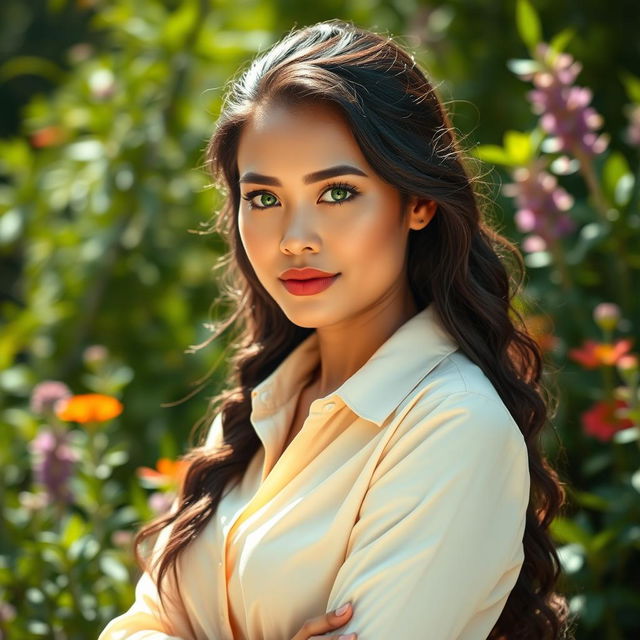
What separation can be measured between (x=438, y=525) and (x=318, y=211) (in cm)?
51

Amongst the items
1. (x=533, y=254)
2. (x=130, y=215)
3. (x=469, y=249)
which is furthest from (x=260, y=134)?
(x=130, y=215)

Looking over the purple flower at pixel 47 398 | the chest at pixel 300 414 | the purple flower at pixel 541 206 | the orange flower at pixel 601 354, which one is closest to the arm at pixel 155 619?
the chest at pixel 300 414

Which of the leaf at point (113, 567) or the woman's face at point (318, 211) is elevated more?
the woman's face at point (318, 211)

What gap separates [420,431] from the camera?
62.1 inches

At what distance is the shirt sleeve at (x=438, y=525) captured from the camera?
1489 millimetres

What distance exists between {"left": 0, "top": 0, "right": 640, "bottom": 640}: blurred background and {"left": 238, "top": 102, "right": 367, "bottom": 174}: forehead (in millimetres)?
370

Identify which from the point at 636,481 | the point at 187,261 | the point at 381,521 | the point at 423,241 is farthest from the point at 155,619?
the point at 187,261

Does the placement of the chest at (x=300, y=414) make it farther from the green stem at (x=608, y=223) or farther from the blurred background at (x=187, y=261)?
the green stem at (x=608, y=223)

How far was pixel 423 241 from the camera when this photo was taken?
1.88 metres

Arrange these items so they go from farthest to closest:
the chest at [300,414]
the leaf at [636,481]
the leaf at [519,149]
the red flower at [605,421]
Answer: the leaf at [519,149] < the red flower at [605,421] < the leaf at [636,481] < the chest at [300,414]

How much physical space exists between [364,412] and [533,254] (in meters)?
1.21

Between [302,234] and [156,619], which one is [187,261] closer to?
[156,619]

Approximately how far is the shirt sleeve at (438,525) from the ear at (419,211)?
333mm

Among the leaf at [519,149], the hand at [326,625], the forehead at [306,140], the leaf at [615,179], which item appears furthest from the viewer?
the leaf at [615,179]
